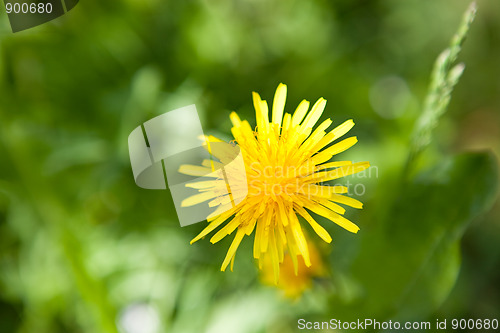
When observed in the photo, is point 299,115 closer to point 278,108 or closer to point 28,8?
point 278,108

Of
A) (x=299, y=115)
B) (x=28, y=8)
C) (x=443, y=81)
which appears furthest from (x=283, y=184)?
(x=28, y=8)

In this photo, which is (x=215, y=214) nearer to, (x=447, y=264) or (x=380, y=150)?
(x=447, y=264)

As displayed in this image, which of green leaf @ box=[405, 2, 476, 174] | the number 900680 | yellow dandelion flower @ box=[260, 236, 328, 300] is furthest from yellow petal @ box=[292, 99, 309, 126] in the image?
the number 900680

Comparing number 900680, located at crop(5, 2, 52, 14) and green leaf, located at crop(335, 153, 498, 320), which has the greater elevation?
number 900680, located at crop(5, 2, 52, 14)

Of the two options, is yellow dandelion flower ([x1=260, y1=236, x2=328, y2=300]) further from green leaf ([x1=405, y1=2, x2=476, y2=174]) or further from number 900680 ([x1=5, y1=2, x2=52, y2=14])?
number 900680 ([x1=5, y1=2, x2=52, y2=14])

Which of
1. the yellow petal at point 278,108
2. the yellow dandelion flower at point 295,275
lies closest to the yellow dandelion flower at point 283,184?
the yellow petal at point 278,108

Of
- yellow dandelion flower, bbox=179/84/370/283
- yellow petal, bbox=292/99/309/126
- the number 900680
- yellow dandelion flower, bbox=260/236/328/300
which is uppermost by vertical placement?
the number 900680

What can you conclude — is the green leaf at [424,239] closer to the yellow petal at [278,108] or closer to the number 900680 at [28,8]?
the yellow petal at [278,108]
